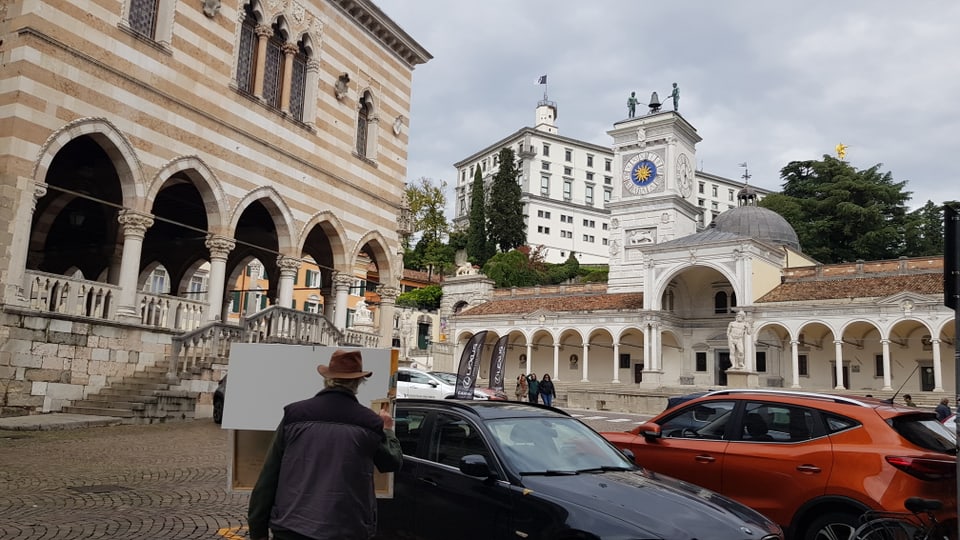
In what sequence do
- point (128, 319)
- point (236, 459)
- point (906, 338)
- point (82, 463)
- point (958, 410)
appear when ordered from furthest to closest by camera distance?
point (906, 338) → point (128, 319) → point (82, 463) → point (958, 410) → point (236, 459)

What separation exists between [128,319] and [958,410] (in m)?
15.6

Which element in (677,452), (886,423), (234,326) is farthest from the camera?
(234,326)

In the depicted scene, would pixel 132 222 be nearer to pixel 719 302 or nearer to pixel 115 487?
pixel 115 487

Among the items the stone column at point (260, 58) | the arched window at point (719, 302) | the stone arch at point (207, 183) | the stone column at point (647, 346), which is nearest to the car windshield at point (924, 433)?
the stone arch at point (207, 183)

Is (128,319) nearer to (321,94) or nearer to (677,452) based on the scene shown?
(321,94)

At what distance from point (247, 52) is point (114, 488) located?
14441 millimetres

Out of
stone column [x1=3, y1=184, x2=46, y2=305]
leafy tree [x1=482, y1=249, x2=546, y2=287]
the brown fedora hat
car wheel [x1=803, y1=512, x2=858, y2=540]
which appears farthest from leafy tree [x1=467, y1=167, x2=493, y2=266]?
the brown fedora hat

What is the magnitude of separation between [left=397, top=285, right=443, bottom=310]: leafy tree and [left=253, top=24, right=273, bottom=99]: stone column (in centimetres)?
4556

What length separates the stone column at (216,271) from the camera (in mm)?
18327

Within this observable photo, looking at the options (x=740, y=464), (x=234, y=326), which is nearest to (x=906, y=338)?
(x=234, y=326)

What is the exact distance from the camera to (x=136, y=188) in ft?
53.3

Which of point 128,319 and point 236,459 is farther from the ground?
point 128,319

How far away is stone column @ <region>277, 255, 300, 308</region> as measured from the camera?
2077 cm

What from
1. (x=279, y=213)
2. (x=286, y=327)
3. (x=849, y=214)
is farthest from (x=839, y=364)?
(x=279, y=213)
